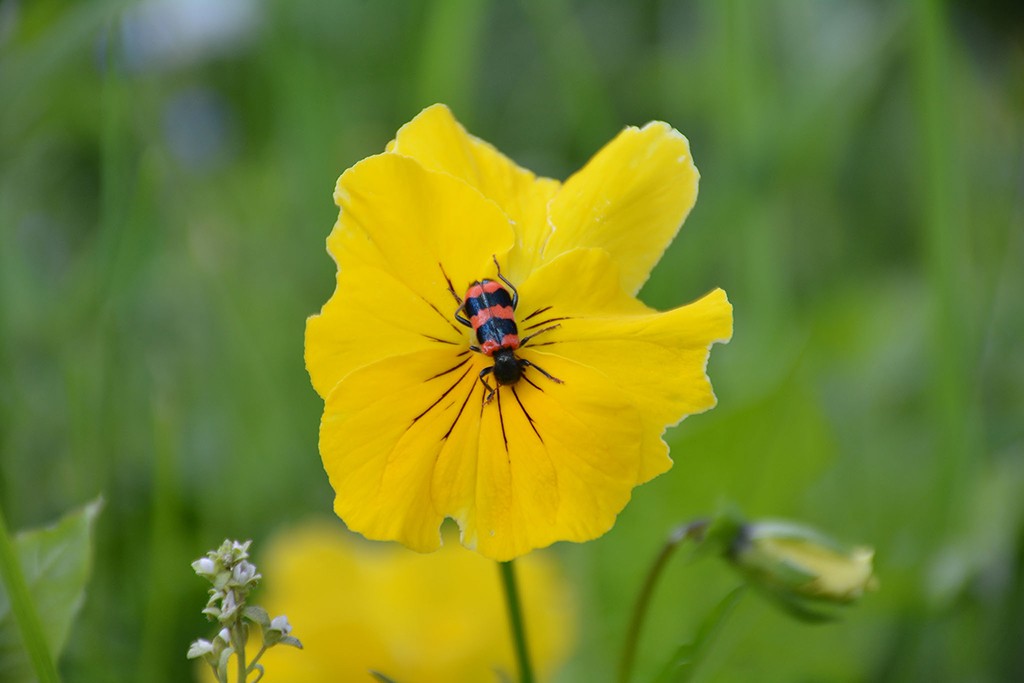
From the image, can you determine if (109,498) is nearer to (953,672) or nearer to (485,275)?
(485,275)

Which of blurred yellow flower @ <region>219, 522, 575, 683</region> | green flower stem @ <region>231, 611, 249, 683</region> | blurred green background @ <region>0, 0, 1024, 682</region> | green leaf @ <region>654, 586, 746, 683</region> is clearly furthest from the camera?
blurred green background @ <region>0, 0, 1024, 682</region>

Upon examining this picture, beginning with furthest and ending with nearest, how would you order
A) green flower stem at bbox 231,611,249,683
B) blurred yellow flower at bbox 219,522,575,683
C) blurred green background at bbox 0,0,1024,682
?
blurred green background at bbox 0,0,1024,682, blurred yellow flower at bbox 219,522,575,683, green flower stem at bbox 231,611,249,683

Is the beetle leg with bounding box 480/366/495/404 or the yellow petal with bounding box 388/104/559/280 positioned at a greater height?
the yellow petal with bounding box 388/104/559/280

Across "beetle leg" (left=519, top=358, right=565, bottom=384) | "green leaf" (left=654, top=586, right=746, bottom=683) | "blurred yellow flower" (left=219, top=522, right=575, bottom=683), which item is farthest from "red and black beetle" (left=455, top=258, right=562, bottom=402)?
"blurred yellow flower" (left=219, top=522, right=575, bottom=683)

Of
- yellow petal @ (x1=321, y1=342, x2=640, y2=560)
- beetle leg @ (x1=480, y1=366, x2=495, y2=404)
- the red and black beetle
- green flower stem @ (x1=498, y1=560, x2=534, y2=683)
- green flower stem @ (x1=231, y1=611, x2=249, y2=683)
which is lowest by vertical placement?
green flower stem @ (x1=231, y1=611, x2=249, y2=683)

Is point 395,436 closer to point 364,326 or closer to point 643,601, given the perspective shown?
point 364,326

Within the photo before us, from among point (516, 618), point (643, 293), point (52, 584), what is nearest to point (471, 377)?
point (516, 618)

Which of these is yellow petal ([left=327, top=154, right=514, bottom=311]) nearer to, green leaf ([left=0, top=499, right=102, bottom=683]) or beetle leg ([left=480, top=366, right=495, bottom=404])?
beetle leg ([left=480, top=366, right=495, bottom=404])
